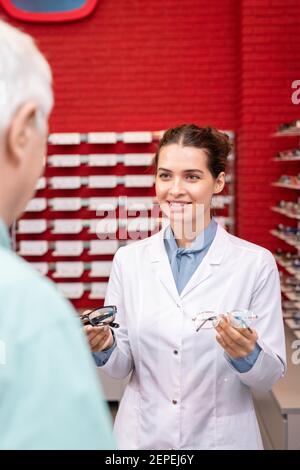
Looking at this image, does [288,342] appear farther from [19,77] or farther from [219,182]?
[19,77]

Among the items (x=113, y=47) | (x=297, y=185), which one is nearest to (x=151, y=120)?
(x=113, y=47)

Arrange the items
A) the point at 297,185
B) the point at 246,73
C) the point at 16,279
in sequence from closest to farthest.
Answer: the point at 16,279, the point at 297,185, the point at 246,73

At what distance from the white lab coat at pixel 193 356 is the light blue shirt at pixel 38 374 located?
3.94ft

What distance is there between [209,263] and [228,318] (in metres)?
0.33

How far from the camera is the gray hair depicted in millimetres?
735

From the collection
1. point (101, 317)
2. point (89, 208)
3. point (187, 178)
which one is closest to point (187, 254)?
point (187, 178)

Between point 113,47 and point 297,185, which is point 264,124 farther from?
point 113,47

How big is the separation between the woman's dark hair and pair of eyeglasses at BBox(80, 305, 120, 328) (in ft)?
2.02

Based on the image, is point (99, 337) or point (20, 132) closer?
point (20, 132)

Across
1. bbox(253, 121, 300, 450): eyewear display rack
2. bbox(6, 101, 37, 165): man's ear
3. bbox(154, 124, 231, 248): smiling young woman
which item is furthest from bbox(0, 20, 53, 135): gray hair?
bbox(253, 121, 300, 450): eyewear display rack

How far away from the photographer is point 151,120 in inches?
237

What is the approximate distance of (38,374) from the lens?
64 cm

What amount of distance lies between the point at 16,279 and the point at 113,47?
18.7 ft

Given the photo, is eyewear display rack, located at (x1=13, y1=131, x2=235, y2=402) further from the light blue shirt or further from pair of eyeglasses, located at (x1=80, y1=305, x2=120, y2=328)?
the light blue shirt
